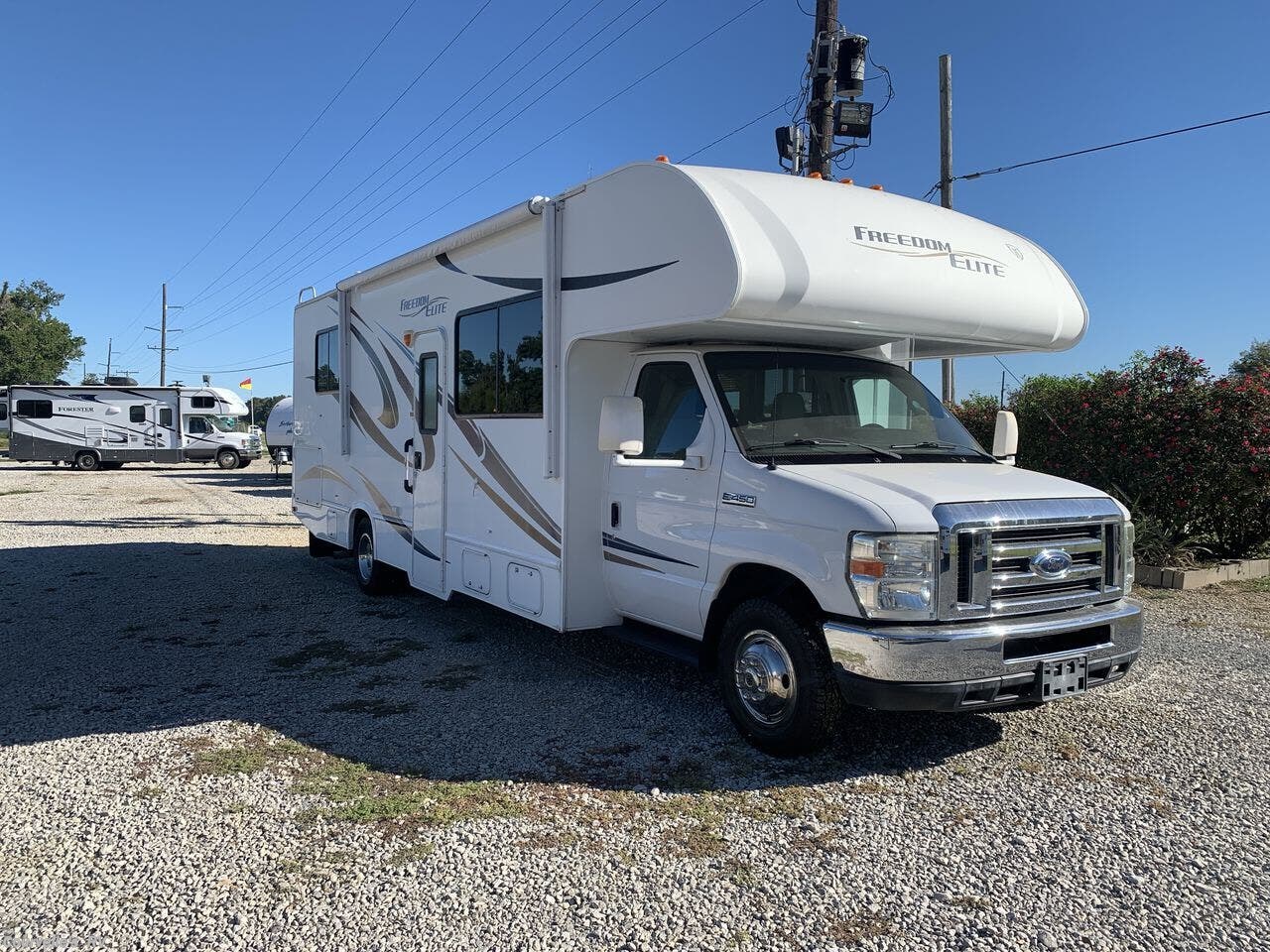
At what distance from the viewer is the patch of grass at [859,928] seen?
10.3 ft

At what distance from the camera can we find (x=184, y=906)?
3268mm

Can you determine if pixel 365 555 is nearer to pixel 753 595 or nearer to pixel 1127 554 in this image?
pixel 753 595

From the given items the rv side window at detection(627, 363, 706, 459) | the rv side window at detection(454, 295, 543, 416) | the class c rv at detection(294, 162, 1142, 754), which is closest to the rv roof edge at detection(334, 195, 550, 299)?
the class c rv at detection(294, 162, 1142, 754)

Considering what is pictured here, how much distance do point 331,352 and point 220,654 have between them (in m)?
3.76

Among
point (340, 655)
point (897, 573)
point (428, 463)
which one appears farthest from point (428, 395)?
point (897, 573)

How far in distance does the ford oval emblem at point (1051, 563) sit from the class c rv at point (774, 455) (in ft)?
0.05

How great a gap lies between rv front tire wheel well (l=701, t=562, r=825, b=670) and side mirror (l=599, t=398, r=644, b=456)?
2.97 feet

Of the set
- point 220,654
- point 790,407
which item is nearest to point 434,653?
point 220,654

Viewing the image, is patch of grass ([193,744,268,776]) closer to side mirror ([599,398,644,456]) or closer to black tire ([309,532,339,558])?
side mirror ([599,398,644,456])

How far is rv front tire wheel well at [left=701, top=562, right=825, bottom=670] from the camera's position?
4.54 meters

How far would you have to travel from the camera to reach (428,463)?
24.5 ft

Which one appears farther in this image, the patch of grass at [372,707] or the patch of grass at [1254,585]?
the patch of grass at [1254,585]

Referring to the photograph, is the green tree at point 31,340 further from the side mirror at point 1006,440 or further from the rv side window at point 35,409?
the side mirror at point 1006,440

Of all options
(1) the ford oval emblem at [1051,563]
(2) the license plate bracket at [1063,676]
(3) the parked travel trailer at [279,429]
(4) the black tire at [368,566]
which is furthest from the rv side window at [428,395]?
(3) the parked travel trailer at [279,429]
